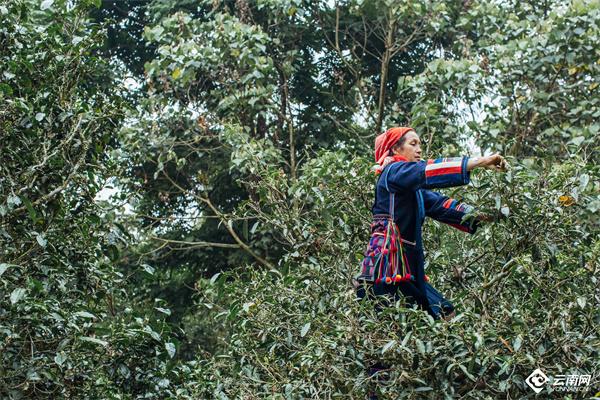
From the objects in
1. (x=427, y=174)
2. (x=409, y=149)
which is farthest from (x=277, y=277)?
(x=427, y=174)

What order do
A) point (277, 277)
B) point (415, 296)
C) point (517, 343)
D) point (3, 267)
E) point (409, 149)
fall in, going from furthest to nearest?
point (277, 277) < point (409, 149) < point (415, 296) < point (3, 267) < point (517, 343)

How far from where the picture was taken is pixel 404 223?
4961 millimetres

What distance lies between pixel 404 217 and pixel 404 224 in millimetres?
34

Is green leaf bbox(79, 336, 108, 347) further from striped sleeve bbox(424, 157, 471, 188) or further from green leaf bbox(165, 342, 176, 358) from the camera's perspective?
striped sleeve bbox(424, 157, 471, 188)

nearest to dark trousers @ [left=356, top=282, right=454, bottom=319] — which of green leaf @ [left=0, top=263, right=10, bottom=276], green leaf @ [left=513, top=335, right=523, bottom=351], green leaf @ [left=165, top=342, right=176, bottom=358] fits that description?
green leaf @ [left=513, top=335, right=523, bottom=351]

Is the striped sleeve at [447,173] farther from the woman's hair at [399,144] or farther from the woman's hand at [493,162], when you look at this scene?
the woman's hair at [399,144]

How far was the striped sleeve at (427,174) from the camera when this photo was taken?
175 inches

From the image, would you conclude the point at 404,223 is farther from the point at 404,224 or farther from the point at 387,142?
the point at 387,142

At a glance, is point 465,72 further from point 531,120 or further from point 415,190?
point 415,190

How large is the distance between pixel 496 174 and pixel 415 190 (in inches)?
20.4

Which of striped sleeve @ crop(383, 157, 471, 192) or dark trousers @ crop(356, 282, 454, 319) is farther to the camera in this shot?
dark trousers @ crop(356, 282, 454, 319)

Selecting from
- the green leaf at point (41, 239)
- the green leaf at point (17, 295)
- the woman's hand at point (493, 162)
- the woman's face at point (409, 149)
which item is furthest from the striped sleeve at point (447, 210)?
the green leaf at point (17, 295)

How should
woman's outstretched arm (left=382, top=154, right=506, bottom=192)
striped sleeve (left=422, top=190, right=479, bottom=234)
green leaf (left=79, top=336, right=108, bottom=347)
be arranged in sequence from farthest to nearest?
1. striped sleeve (left=422, top=190, right=479, bottom=234)
2. green leaf (left=79, top=336, right=108, bottom=347)
3. woman's outstretched arm (left=382, top=154, right=506, bottom=192)

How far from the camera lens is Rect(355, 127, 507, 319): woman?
479cm
